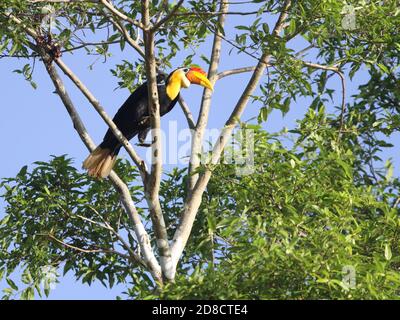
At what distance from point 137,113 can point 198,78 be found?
1.07 meters

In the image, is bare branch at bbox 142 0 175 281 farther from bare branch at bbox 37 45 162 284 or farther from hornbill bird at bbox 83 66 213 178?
hornbill bird at bbox 83 66 213 178

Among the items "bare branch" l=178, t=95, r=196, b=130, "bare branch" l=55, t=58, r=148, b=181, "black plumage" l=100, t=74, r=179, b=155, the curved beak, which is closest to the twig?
"bare branch" l=55, t=58, r=148, b=181

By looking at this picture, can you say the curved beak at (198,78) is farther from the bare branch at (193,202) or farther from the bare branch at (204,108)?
the bare branch at (193,202)

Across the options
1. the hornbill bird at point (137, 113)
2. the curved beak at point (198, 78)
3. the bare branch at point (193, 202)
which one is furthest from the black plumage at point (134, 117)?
the bare branch at point (193, 202)

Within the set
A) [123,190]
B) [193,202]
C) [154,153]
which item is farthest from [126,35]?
[193,202]

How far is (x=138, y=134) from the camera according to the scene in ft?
41.1

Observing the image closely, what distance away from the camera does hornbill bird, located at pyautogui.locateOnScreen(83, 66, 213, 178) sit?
11.8 m

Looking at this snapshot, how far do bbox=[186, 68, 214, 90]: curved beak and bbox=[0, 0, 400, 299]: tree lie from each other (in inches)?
5.0

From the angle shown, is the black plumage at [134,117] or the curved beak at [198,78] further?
the curved beak at [198,78]

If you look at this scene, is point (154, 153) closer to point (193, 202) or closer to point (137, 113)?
point (193, 202)

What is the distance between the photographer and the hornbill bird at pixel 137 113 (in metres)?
11.8

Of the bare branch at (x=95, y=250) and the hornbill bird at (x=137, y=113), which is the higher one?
the hornbill bird at (x=137, y=113)

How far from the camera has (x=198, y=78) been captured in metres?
13.0
